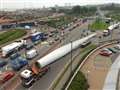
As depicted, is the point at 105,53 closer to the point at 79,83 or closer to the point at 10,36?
the point at 79,83

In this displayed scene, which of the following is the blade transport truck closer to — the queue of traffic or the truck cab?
the truck cab

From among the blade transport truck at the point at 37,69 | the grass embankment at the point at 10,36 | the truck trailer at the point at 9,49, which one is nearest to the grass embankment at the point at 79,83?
the blade transport truck at the point at 37,69

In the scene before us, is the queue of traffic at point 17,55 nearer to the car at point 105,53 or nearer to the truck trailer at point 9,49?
the truck trailer at point 9,49

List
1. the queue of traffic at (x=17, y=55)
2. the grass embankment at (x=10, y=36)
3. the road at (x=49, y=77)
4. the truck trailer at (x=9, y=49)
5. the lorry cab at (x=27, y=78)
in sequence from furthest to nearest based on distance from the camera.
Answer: the grass embankment at (x=10, y=36)
the truck trailer at (x=9, y=49)
the queue of traffic at (x=17, y=55)
the lorry cab at (x=27, y=78)
the road at (x=49, y=77)

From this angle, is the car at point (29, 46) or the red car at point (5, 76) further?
the car at point (29, 46)

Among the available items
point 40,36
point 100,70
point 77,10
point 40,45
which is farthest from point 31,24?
point 100,70

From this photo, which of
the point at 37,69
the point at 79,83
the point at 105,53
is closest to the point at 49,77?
the point at 37,69

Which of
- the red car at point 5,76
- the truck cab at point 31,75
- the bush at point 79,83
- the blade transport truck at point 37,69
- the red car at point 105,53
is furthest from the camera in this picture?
the red car at point 105,53

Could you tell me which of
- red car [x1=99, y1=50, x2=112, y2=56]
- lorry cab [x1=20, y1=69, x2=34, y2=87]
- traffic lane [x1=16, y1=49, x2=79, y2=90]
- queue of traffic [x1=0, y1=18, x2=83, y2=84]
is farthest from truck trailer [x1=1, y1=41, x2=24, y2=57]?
red car [x1=99, y1=50, x2=112, y2=56]

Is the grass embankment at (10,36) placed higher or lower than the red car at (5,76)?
higher
